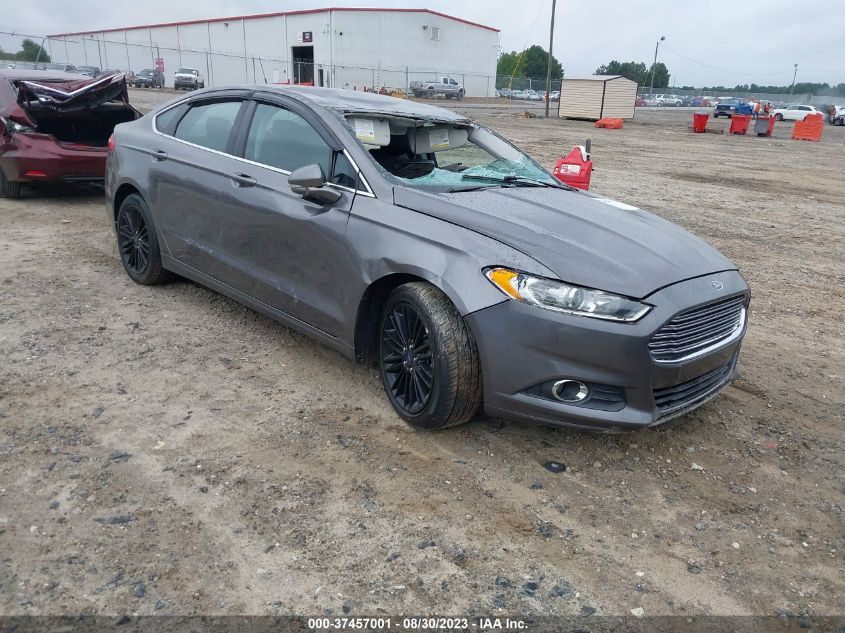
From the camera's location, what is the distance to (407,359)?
11.3 ft

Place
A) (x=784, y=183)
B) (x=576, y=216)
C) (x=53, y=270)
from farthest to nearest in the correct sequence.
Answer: (x=784, y=183)
(x=53, y=270)
(x=576, y=216)

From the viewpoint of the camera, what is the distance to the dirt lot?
7.98 feet

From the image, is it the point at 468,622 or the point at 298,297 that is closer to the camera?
the point at 468,622

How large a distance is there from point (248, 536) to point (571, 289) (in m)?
1.67

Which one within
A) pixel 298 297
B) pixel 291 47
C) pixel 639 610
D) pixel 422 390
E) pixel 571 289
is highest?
pixel 291 47

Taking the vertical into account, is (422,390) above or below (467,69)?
below

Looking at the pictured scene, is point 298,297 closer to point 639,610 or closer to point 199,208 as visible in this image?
point 199,208

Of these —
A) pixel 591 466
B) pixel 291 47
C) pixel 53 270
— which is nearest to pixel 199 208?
pixel 53 270

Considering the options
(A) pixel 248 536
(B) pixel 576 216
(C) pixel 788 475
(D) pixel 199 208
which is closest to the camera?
(A) pixel 248 536

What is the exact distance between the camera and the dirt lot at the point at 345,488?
2.43 meters

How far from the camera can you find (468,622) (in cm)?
230

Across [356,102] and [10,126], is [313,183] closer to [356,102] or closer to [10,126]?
[356,102]

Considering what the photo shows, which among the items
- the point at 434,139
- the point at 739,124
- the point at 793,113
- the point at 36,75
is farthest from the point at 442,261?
the point at 793,113

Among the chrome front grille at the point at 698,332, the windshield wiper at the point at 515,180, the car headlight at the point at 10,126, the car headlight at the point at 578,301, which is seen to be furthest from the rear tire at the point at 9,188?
the chrome front grille at the point at 698,332
